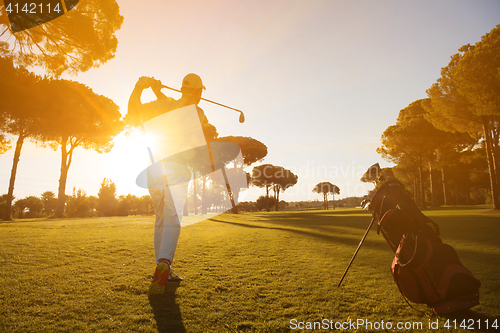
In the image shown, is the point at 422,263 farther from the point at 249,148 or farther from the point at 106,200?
the point at 106,200

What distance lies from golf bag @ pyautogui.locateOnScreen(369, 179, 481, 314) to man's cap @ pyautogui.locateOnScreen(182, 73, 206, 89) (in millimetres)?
2880

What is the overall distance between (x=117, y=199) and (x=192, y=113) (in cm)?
4676

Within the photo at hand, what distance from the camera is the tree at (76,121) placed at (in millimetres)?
19375

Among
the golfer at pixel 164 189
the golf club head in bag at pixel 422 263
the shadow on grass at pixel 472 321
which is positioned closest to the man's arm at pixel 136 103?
the golfer at pixel 164 189

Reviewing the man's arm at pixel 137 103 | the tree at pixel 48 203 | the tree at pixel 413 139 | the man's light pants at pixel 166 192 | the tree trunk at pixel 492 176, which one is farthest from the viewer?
the tree at pixel 48 203

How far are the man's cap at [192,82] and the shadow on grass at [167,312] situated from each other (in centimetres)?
271

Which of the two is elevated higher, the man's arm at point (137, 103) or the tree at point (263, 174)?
the tree at point (263, 174)

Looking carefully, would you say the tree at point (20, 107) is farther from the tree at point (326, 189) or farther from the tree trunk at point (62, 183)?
A: the tree at point (326, 189)

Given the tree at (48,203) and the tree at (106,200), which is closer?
the tree at (106,200)

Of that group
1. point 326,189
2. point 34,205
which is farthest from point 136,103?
point 326,189

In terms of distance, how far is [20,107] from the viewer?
17.8 metres

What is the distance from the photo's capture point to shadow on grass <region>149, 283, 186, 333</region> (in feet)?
5.84

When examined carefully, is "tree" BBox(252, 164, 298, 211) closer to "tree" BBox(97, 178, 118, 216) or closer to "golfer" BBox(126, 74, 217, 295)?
"tree" BBox(97, 178, 118, 216)

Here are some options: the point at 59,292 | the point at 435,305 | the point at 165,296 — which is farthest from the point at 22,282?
the point at 435,305
